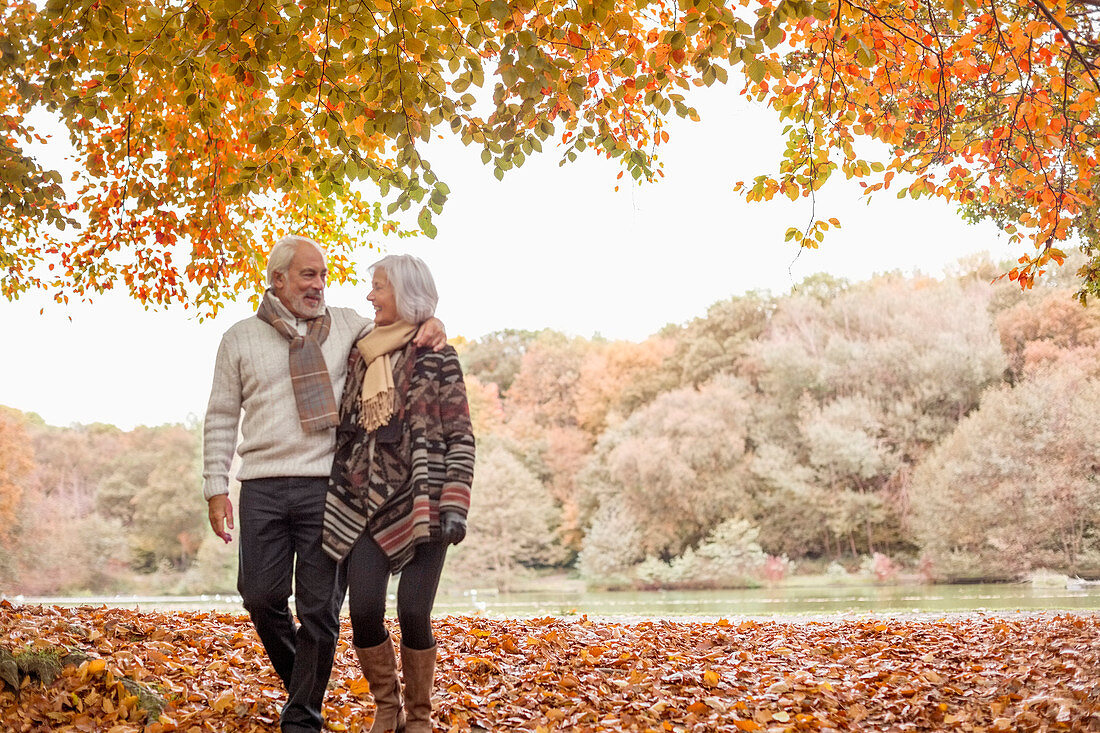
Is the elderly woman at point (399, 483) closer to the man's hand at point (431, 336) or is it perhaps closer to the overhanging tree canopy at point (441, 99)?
the man's hand at point (431, 336)

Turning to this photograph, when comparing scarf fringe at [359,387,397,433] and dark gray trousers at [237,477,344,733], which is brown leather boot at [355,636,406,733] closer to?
dark gray trousers at [237,477,344,733]

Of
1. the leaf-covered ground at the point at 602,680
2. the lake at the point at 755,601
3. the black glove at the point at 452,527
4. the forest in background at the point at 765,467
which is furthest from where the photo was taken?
the forest in background at the point at 765,467

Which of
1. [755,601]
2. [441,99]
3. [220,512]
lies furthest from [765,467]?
Result: [220,512]

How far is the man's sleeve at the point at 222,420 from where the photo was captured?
3154 mm

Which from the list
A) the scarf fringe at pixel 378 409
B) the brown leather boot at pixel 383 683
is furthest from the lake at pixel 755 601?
the scarf fringe at pixel 378 409

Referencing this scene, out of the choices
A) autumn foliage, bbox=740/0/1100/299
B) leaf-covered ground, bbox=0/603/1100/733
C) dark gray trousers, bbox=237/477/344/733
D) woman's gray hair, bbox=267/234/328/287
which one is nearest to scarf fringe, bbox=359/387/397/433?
dark gray trousers, bbox=237/477/344/733

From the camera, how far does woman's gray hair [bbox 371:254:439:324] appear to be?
3201mm

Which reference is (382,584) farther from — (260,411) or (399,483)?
(260,411)

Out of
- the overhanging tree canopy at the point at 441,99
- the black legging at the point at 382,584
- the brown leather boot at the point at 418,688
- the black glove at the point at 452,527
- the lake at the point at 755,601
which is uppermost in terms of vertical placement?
the overhanging tree canopy at the point at 441,99

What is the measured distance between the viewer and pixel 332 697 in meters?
3.94

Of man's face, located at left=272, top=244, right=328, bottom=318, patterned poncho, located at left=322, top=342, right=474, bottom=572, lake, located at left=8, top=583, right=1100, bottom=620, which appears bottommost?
lake, located at left=8, top=583, right=1100, bottom=620

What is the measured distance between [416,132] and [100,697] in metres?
2.69

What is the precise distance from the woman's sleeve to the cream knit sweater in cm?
40

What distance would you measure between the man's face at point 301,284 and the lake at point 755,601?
974 cm
